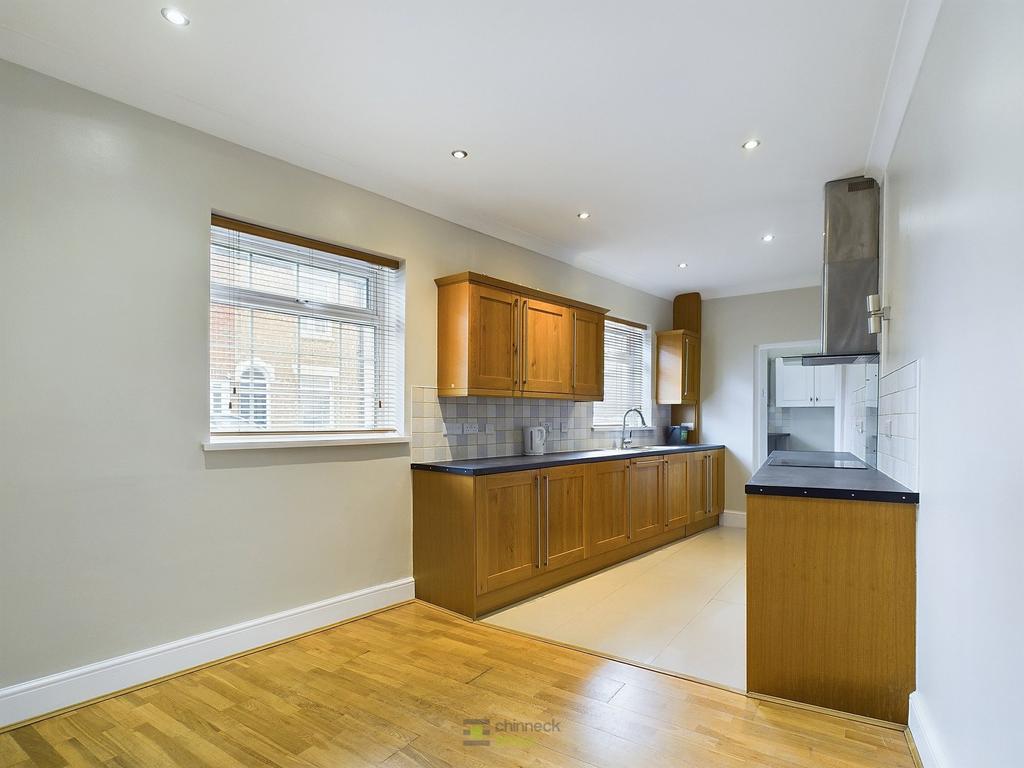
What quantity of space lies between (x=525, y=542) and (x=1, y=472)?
2.61 m

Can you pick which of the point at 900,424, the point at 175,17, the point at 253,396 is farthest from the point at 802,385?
the point at 175,17

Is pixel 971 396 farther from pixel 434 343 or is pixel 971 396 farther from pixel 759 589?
pixel 434 343

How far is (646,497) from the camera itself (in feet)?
16.6

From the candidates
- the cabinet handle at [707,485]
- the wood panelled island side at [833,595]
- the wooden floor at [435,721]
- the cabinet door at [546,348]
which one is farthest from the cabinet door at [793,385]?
the wooden floor at [435,721]

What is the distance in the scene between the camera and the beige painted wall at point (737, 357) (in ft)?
20.5

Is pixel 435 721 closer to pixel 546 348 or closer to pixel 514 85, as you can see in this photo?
pixel 514 85

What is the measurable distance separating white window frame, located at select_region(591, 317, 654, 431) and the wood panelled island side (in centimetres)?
317

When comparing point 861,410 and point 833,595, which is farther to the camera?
point 861,410

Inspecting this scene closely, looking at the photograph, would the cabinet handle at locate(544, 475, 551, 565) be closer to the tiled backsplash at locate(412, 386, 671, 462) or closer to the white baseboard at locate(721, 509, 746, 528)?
the tiled backsplash at locate(412, 386, 671, 462)

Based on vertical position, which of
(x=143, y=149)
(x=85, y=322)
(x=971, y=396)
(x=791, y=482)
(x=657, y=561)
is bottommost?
(x=657, y=561)

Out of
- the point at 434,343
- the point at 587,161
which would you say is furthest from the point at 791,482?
the point at 434,343

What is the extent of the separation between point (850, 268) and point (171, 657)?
158 inches

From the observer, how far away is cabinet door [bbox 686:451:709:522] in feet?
19.0

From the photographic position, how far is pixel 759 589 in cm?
244
